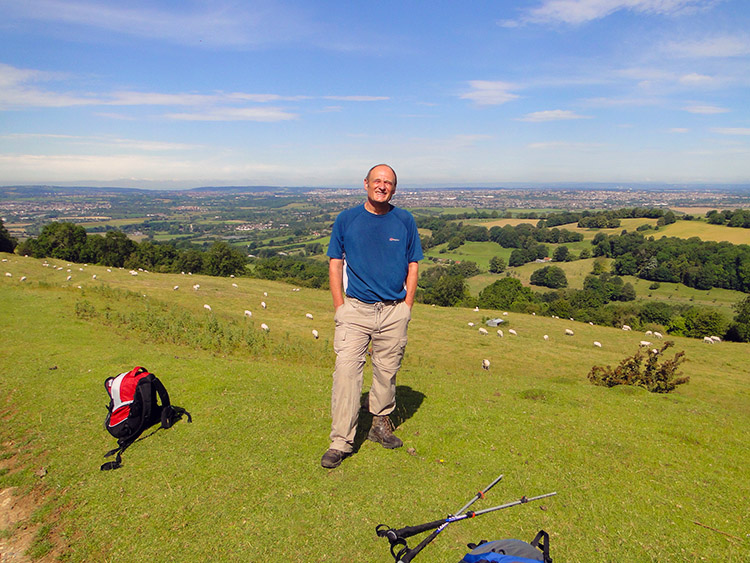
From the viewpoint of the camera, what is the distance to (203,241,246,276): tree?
2484 inches

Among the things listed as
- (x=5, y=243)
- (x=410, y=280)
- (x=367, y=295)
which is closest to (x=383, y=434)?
(x=367, y=295)

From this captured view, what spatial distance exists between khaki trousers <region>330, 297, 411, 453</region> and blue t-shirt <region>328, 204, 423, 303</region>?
0.20 m

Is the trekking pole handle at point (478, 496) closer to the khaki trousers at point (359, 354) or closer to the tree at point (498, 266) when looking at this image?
the khaki trousers at point (359, 354)

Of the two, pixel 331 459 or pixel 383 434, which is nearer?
pixel 331 459

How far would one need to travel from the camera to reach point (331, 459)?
5.27 meters

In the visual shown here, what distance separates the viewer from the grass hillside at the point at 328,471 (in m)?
4.11

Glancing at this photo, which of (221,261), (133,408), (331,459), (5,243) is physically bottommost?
(221,261)

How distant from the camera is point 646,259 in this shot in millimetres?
102000

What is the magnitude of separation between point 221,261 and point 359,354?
63.2 meters

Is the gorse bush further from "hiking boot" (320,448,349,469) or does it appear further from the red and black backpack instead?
the red and black backpack

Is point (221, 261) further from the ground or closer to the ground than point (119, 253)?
closer to the ground

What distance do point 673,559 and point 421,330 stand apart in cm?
2103

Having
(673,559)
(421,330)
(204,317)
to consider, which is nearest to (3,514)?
(673,559)

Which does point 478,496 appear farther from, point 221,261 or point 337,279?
point 221,261
